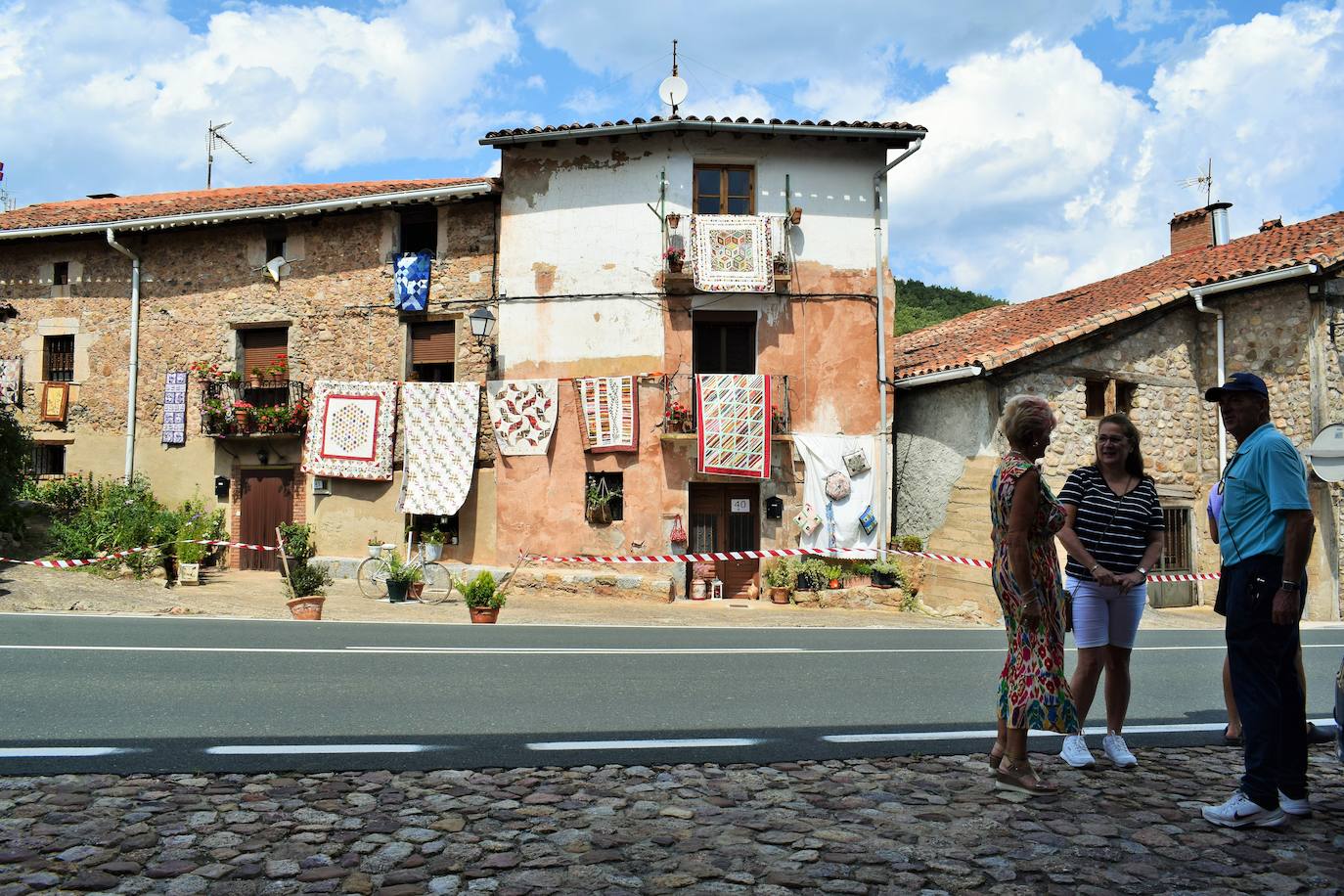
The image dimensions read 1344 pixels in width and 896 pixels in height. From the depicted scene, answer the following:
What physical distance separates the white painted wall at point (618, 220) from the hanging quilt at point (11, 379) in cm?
1110

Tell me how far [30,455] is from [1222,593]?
21073 millimetres

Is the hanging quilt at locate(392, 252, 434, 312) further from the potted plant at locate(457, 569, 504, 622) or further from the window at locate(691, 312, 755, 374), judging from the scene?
the potted plant at locate(457, 569, 504, 622)

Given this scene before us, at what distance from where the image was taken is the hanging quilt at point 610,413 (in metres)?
17.6

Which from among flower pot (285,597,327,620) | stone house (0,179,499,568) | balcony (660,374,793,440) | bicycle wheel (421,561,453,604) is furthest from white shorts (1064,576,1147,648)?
stone house (0,179,499,568)

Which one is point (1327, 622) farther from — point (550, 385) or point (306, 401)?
point (306, 401)

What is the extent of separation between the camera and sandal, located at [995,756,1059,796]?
431 cm

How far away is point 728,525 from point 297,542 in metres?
8.34

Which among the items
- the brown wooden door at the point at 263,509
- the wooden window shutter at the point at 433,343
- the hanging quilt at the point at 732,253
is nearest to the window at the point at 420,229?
the wooden window shutter at the point at 433,343

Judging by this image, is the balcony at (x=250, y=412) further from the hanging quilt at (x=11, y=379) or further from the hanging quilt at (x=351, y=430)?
the hanging quilt at (x=11, y=379)

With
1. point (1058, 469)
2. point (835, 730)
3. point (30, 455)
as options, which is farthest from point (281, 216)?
point (835, 730)

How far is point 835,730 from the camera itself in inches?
225

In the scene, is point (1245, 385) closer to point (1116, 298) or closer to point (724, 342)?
point (724, 342)

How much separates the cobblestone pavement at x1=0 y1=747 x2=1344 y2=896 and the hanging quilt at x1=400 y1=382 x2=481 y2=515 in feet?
45.9

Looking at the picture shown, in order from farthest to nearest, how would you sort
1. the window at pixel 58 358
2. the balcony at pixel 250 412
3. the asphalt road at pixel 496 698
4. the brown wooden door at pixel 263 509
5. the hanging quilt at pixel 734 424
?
1. the window at pixel 58 358
2. the brown wooden door at pixel 263 509
3. the balcony at pixel 250 412
4. the hanging quilt at pixel 734 424
5. the asphalt road at pixel 496 698
